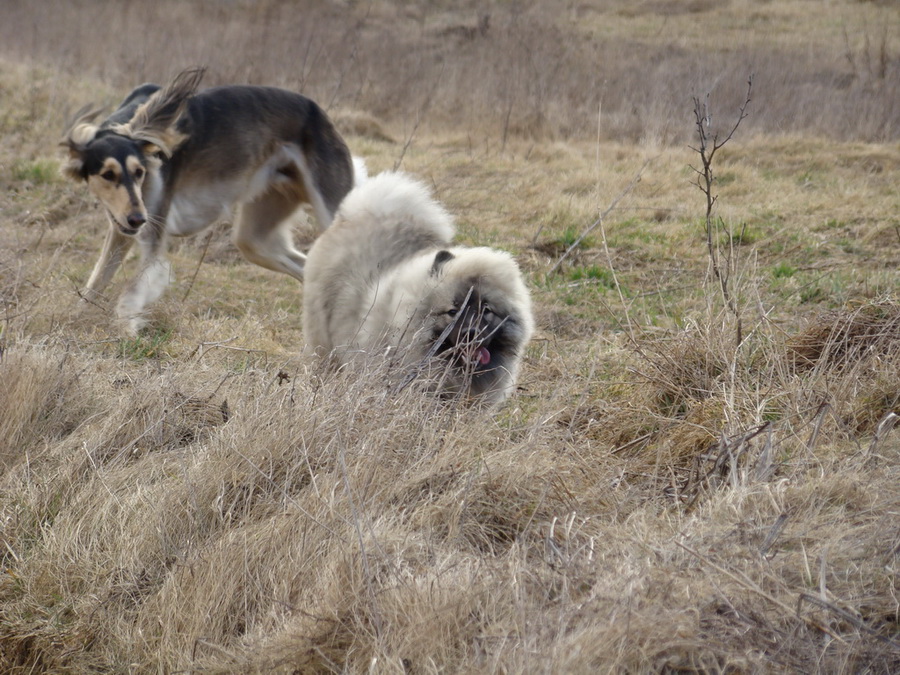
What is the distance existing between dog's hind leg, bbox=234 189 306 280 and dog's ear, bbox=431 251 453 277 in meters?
3.03

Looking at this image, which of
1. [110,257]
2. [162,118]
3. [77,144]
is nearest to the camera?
[77,144]

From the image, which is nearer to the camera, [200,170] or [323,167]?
[200,170]

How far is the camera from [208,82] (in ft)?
43.8

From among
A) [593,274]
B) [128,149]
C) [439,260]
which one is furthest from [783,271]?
A: [128,149]

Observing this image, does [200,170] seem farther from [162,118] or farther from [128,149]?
[128,149]

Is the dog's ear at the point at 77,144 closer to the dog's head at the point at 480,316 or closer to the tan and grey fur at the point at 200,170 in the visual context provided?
the tan and grey fur at the point at 200,170

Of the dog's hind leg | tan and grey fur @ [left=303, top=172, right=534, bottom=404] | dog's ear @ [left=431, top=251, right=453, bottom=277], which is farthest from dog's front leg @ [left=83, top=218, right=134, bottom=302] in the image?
dog's ear @ [left=431, top=251, right=453, bottom=277]

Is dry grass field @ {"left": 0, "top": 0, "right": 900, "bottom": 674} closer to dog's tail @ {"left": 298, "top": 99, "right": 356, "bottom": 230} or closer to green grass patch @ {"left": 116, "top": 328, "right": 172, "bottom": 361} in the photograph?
green grass patch @ {"left": 116, "top": 328, "right": 172, "bottom": 361}

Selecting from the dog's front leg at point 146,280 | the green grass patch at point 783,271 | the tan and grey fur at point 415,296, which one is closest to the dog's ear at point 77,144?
the dog's front leg at point 146,280

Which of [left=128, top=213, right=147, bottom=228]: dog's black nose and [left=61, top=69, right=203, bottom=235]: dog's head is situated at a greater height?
[left=61, top=69, right=203, bottom=235]: dog's head

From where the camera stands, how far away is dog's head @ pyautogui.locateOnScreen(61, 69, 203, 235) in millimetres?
6043

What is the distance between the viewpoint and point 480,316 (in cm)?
394

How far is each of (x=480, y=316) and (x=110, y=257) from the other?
3.67m

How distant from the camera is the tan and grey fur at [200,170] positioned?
241 inches
